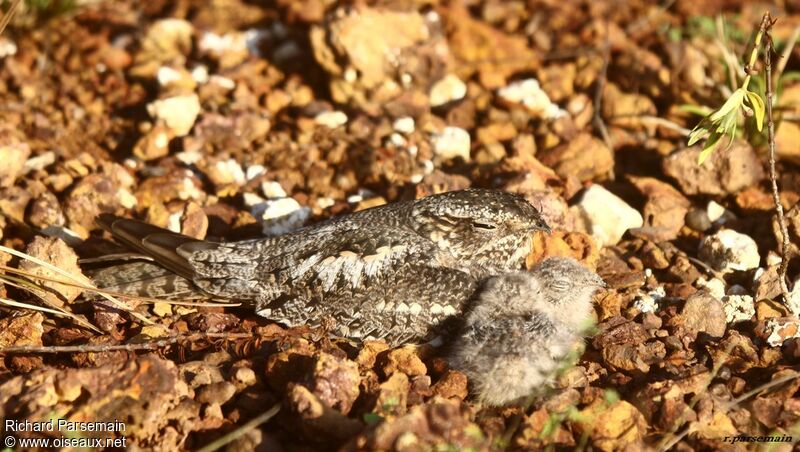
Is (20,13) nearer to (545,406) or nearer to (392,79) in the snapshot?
(392,79)

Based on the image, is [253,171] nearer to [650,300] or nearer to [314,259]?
[314,259]

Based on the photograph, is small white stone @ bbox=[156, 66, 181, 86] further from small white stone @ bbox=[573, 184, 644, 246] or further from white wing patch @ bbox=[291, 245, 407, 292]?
small white stone @ bbox=[573, 184, 644, 246]

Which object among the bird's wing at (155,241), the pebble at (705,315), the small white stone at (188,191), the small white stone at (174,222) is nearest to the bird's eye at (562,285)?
the pebble at (705,315)

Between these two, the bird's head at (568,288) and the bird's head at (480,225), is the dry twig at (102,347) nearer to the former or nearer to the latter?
the bird's head at (480,225)

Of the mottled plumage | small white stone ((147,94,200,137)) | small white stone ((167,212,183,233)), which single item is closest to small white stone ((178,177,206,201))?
small white stone ((167,212,183,233))

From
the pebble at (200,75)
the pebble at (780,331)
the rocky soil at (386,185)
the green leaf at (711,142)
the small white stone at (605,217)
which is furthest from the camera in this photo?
the pebble at (200,75)
